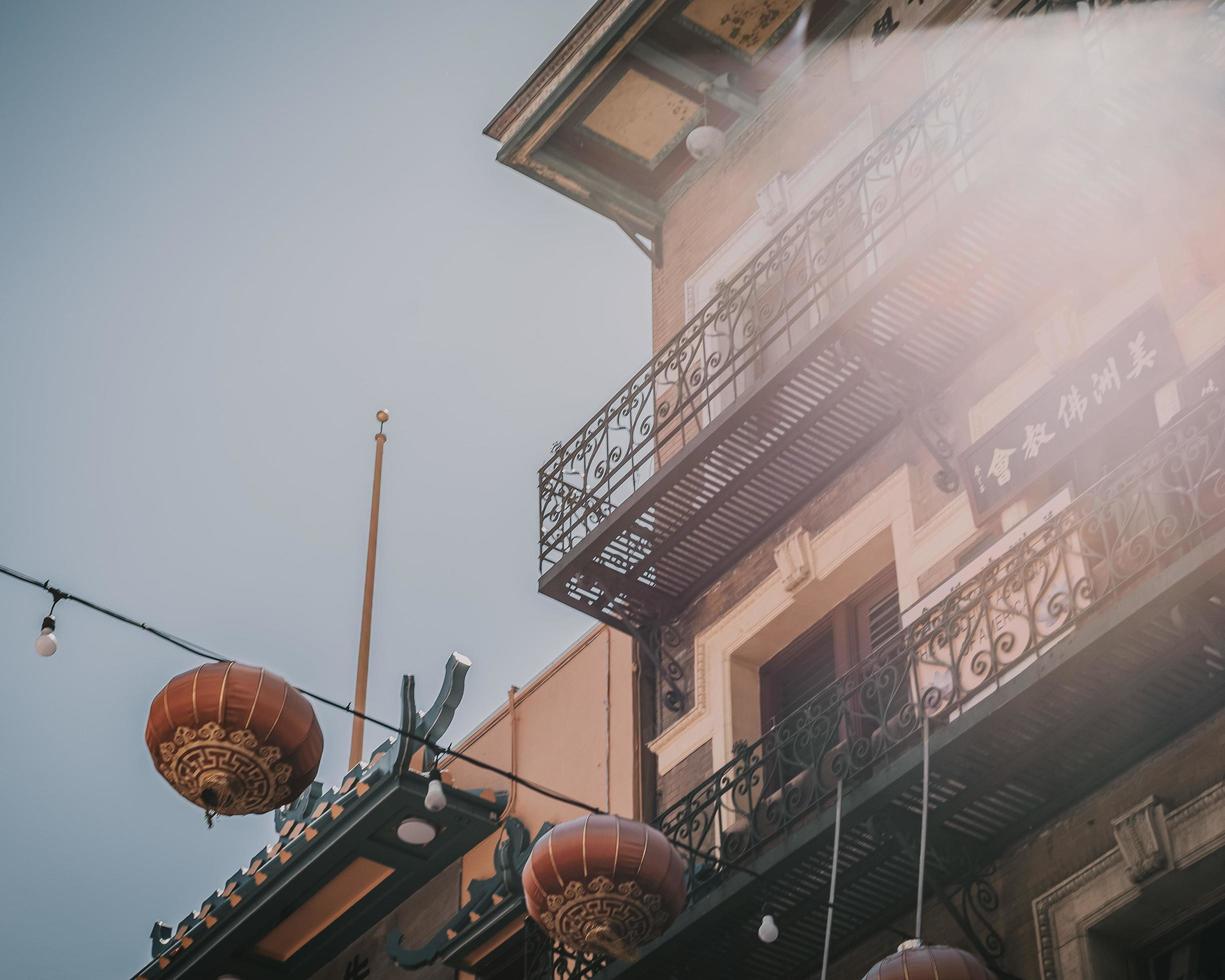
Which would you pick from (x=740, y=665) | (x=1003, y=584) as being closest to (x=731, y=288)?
(x=740, y=665)

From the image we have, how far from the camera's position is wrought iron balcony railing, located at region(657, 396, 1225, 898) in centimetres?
1045

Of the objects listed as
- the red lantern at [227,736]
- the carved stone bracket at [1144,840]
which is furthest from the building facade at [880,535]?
the red lantern at [227,736]

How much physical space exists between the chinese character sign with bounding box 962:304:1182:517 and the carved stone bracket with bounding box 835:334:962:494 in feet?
2.68

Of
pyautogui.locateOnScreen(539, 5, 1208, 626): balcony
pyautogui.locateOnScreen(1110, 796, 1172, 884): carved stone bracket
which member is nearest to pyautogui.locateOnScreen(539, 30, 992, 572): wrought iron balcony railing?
pyautogui.locateOnScreen(539, 5, 1208, 626): balcony

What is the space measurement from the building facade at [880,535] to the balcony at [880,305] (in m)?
0.03

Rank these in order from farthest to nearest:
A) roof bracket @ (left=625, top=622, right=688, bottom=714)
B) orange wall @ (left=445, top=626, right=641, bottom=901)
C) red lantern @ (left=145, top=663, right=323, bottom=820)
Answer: orange wall @ (left=445, top=626, right=641, bottom=901) < roof bracket @ (left=625, top=622, right=688, bottom=714) < red lantern @ (left=145, top=663, right=323, bottom=820)

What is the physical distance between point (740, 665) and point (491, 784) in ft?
10.1

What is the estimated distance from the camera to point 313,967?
17828 mm

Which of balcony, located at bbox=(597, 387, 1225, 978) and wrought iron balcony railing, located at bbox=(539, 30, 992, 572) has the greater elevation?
wrought iron balcony railing, located at bbox=(539, 30, 992, 572)

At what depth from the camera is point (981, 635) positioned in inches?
458

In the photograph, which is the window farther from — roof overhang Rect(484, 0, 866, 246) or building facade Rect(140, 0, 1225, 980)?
roof overhang Rect(484, 0, 866, 246)

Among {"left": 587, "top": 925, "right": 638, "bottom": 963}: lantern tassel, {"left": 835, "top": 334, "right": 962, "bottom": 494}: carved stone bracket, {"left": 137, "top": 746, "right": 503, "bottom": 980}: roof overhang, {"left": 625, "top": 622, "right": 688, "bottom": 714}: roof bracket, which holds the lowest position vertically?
{"left": 587, "top": 925, "right": 638, "bottom": 963}: lantern tassel

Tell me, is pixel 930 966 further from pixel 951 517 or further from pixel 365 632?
pixel 365 632

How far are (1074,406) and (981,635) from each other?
5.86 ft
